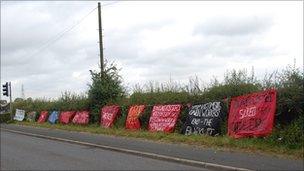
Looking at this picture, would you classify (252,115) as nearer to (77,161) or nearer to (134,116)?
(77,161)

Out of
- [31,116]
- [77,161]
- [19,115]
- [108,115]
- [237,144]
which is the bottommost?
[77,161]

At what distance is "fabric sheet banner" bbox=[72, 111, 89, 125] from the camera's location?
35.8 metres

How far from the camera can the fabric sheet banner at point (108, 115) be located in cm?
3075

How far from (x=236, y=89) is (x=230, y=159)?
296 inches

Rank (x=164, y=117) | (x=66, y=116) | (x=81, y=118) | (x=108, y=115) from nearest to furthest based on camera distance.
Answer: (x=164, y=117) → (x=108, y=115) → (x=81, y=118) → (x=66, y=116)

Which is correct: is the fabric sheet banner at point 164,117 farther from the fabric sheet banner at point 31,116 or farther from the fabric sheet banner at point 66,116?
the fabric sheet banner at point 31,116

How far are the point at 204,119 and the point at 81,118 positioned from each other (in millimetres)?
17300

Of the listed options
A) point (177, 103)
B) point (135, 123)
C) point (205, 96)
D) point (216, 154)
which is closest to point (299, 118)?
point (216, 154)

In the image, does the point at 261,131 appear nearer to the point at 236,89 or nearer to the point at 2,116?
the point at 236,89

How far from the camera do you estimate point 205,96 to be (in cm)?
2212

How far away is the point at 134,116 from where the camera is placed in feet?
91.0

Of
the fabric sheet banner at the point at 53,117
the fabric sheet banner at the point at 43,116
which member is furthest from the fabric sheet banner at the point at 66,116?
the fabric sheet banner at the point at 43,116

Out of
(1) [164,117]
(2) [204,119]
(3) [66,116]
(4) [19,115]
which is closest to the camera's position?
(2) [204,119]

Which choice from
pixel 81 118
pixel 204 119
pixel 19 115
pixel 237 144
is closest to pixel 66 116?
pixel 81 118
